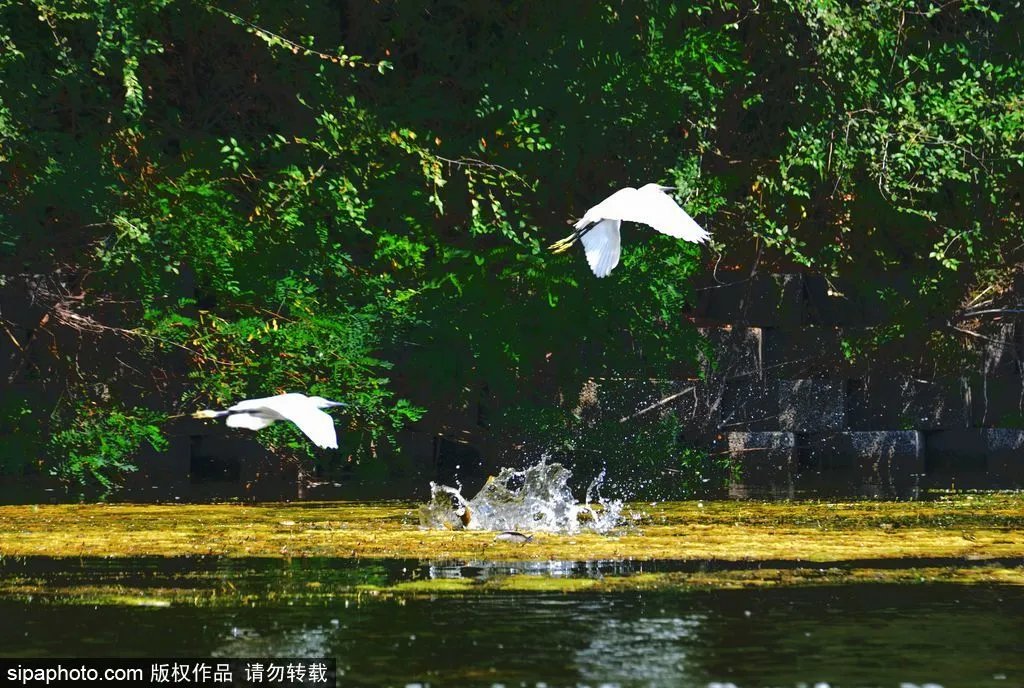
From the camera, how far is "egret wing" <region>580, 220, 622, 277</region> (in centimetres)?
1215

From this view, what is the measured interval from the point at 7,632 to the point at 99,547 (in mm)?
3496

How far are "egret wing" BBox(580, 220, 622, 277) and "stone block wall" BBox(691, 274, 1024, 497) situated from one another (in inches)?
294

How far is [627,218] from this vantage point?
11633 mm

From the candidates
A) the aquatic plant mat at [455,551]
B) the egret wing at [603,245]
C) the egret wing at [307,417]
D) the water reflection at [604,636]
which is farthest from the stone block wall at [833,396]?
the water reflection at [604,636]

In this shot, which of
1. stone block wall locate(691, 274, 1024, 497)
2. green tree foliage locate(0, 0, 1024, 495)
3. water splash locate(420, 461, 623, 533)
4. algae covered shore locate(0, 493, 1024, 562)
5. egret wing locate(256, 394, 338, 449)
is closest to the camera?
egret wing locate(256, 394, 338, 449)

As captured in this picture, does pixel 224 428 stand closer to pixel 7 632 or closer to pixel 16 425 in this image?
pixel 16 425

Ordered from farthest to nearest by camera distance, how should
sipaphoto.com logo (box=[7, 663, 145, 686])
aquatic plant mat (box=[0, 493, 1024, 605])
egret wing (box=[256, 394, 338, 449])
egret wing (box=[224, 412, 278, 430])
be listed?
egret wing (box=[224, 412, 278, 430])
egret wing (box=[256, 394, 338, 449])
aquatic plant mat (box=[0, 493, 1024, 605])
sipaphoto.com logo (box=[7, 663, 145, 686])

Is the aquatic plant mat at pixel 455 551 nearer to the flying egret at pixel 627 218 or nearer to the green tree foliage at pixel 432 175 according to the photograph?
the flying egret at pixel 627 218

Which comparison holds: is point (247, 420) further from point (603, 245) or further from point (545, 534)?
point (603, 245)

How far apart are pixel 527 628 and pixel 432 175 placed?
358 inches

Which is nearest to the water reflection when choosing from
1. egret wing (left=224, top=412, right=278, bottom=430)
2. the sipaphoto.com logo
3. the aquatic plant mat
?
the sipaphoto.com logo

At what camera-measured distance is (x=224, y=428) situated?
60.0 ft

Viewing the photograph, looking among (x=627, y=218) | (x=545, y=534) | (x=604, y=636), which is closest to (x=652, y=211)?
(x=627, y=218)

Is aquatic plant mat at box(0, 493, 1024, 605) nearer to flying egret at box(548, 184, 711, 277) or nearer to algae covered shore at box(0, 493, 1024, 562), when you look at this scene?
algae covered shore at box(0, 493, 1024, 562)
